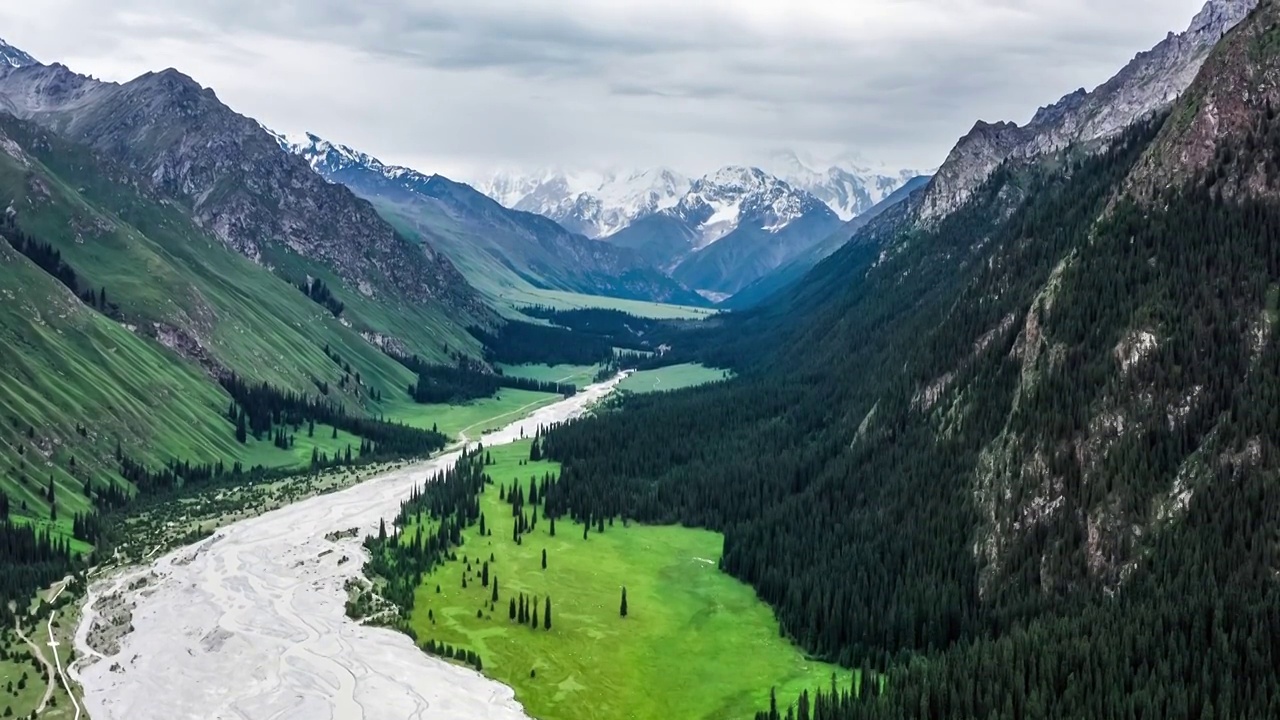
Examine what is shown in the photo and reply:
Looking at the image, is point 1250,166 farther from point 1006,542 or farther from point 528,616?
point 528,616

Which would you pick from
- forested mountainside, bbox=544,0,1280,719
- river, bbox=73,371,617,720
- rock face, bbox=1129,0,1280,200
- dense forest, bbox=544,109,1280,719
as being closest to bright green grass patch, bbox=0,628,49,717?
river, bbox=73,371,617,720

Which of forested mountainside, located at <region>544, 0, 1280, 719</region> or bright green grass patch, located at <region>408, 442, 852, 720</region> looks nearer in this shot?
forested mountainside, located at <region>544, 0, 1280, 719</region>

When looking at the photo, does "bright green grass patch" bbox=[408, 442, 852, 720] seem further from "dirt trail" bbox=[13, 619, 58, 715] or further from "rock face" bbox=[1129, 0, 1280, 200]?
"rock face" bbox=[1129, 0, 1280, 200]

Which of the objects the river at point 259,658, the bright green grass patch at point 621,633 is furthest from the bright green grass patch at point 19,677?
the bright green grass patch at point 621,633

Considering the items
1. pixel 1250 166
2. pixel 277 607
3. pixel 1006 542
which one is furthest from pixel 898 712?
pixel 1250 166

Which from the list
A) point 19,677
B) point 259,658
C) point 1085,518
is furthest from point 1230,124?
point 19,677

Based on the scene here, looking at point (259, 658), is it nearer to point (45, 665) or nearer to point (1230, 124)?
point (45, 665)
